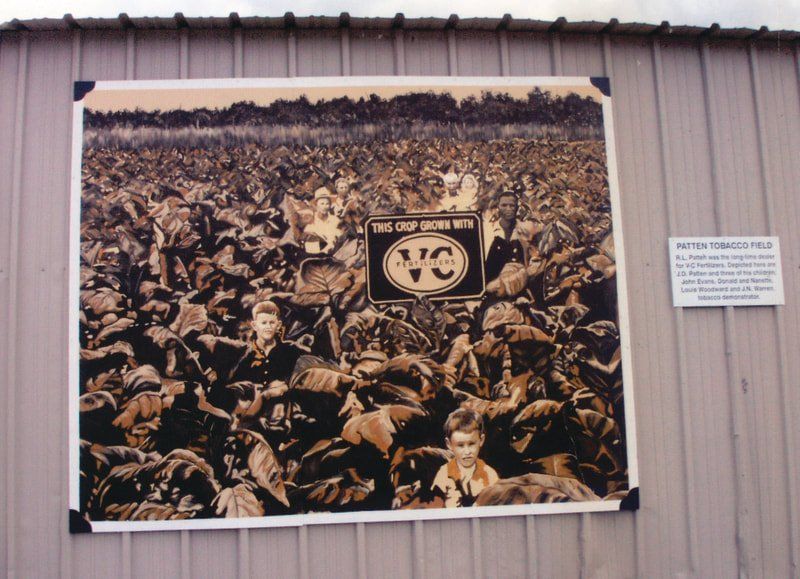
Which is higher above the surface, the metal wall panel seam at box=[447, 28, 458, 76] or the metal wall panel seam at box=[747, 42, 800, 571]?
the metal wall panel seam at box=[447, 28, 458, 76]

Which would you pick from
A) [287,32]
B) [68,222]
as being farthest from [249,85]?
[68,222]

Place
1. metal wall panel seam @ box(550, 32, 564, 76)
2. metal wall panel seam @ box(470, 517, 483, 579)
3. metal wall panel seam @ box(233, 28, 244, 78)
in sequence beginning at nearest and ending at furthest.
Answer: metal wall panel seam @ box(470, 517, 483, 579) < metal wall panel seam @ box(233, 28, 244, 78) < metal wall panel seam @ box(550, 32, 564, 76)

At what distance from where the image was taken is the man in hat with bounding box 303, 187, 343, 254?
3.65m

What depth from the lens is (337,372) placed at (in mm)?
3566

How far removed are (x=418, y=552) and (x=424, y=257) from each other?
70.9 inches

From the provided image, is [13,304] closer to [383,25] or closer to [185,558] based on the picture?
[185,558]

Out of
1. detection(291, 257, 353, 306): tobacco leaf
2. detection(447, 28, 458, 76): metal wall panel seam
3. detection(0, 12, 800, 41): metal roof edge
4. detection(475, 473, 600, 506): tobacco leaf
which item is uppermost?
detection(0, 12, 800, 41): metal roof edge

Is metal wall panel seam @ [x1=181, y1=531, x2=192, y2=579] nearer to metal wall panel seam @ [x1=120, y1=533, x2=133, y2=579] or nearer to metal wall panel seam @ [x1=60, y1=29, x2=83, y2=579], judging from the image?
metal wall panel seam @ [x1=120, y1=533, x2=133, y2=579]

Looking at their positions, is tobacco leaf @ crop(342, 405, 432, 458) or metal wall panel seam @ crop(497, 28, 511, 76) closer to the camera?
tobacco leaf @ crop(342, 405, 432, 458)

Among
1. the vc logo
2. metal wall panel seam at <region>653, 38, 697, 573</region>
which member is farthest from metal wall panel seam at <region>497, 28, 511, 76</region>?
the vc logo

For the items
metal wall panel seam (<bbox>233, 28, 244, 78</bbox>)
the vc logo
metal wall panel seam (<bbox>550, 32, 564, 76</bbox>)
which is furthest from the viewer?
metal wall panel seam (<bbox>550, 32, 564, 76</bbox>)

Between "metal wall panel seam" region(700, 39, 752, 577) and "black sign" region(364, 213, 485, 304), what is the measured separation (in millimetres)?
1595

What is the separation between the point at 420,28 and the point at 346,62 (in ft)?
Answer: 1.78

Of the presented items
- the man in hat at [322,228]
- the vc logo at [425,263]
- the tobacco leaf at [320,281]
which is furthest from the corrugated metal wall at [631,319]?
the tobacco leaf at [320,281]
